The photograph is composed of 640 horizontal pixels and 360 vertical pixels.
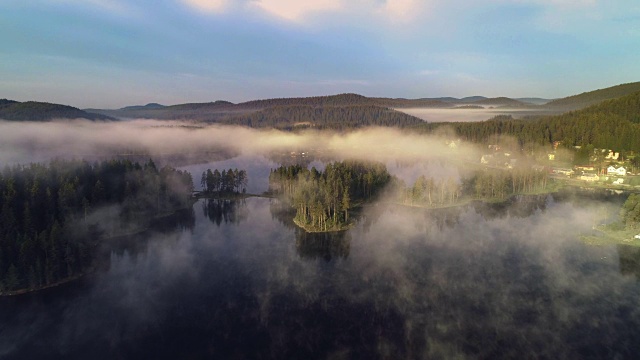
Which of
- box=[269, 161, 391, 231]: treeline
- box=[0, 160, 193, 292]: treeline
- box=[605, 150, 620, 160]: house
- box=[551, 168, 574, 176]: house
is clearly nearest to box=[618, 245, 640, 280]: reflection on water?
box=[269, 161, 391, 231]: treeline

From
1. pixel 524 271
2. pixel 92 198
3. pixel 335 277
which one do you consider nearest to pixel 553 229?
pixel 524 271

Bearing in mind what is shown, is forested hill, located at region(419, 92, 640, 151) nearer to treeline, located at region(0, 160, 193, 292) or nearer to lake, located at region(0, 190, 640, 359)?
lake, located at region(0, 190, 640, 359)

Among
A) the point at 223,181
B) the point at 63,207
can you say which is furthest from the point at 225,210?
the point at 63,207

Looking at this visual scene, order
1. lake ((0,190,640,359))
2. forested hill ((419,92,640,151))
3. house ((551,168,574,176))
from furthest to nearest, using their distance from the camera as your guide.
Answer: forested hill ((419,92,640,151)) → house ((551,168,574,176)) → lake ((0,190,640,359))

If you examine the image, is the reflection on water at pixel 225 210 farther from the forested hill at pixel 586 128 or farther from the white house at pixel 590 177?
the forested hill at pixel 586 128

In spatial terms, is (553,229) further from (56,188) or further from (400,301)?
(56,188)
